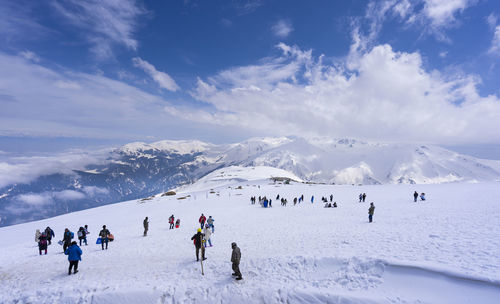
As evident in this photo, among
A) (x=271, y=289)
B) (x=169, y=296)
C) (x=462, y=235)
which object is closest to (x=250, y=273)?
(x=271, y=289)

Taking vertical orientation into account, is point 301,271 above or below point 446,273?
below

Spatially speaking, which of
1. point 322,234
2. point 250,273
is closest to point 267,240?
point 322,234

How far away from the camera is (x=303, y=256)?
12961mm

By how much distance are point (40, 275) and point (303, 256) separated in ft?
52.4

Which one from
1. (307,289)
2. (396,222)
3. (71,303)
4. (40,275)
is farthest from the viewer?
(396,222)

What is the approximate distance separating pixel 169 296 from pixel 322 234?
12.0m

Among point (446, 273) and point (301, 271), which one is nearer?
point (446, 273)

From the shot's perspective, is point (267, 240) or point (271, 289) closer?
point (271, 289)

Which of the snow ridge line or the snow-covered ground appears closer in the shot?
the snow ridge line

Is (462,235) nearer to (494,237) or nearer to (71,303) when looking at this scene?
(494,237)

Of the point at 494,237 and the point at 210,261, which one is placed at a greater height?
the point at 494,237

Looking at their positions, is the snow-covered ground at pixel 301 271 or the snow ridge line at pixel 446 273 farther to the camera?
the snow-covered ground at pixel 301 271

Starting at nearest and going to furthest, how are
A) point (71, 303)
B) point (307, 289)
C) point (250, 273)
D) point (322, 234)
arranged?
1. point (307, 289)
2. point (71, 303)
3. point (250, 273)
4. point (322, 234)

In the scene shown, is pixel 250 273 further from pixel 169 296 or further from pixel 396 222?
pixel 396 222
